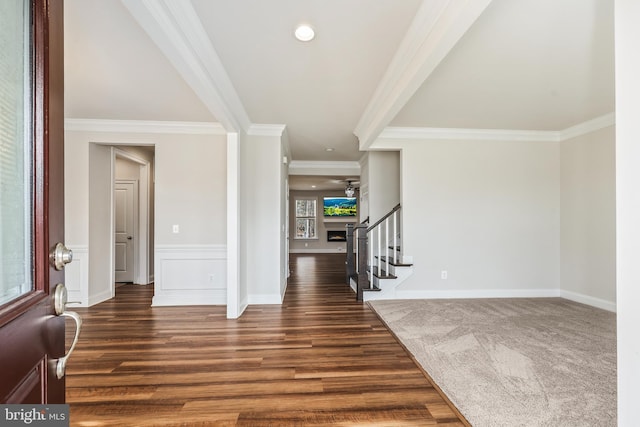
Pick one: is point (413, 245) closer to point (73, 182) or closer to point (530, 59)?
point (530, 59)

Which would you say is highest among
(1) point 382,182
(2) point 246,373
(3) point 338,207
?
(1) point 382,182

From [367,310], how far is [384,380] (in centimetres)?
165

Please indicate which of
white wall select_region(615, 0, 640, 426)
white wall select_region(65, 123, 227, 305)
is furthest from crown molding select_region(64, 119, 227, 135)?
white wall select_region(615, 0, 640, 426)

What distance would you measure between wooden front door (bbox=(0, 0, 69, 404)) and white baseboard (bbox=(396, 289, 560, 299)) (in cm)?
403

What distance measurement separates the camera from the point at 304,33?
2008 mm

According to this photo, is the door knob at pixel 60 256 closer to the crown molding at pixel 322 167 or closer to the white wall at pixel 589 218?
the white wall at pixel 589 218

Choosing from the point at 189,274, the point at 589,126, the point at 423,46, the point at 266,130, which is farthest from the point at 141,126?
the point at 589,126

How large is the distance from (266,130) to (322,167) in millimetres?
2769

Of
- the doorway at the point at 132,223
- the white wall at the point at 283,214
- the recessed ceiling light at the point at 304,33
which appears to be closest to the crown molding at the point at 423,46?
the recessed ceiling light at the point at 304,33

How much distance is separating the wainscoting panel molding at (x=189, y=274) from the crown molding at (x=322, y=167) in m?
3.07

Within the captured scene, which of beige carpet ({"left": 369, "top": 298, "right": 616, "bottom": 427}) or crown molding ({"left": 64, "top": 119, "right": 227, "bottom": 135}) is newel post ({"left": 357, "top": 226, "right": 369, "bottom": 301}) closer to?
beige carpet ({"left": 369, "top": 298, "right": 616, "bottom": 427})

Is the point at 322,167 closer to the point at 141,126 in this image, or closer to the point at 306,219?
the point at 141,126

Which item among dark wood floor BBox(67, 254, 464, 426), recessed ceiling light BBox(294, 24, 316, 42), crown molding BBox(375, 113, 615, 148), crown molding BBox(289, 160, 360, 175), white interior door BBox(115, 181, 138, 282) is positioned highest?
recessed ceiling light BBox(294, 24, 316, 42)

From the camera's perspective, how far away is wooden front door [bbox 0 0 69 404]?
0.63 m
